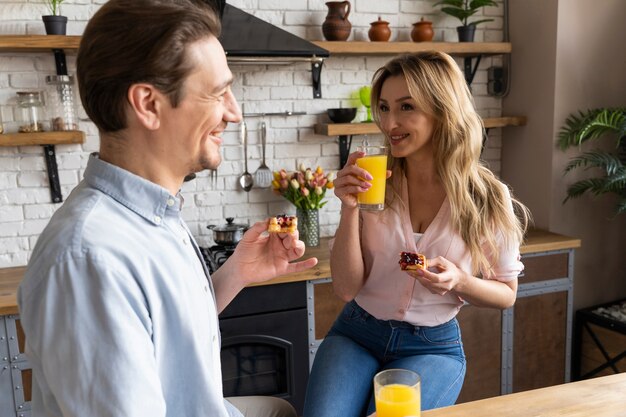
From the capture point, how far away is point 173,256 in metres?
1.04

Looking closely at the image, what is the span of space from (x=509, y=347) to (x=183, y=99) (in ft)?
8.58

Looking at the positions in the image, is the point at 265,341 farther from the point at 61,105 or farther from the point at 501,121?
the point at 501,121

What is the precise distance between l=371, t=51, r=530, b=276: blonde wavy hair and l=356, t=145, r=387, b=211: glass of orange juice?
159mm

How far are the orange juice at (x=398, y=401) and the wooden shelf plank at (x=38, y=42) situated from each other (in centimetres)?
211

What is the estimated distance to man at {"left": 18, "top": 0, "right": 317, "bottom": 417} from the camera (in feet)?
2.85

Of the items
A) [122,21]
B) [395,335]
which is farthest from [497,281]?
[122,21]

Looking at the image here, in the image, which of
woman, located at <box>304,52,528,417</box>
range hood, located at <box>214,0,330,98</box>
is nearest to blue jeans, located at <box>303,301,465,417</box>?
woman, located at <box>304,52,528,417</box>

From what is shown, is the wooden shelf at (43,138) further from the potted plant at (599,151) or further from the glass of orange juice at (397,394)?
the potted plant at (599,151)

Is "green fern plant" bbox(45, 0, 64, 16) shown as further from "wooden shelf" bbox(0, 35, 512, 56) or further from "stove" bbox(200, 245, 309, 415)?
"stove" bbox(200, 245, 309, 415)

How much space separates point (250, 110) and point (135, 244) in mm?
2307

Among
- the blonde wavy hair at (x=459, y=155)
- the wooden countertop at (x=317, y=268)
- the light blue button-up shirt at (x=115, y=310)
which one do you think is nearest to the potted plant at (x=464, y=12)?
the wooden countertop at (x=317, y=268)

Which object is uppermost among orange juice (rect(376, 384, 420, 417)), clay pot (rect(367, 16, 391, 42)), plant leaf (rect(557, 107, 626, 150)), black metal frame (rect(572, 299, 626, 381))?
clay pot (rect(367, 16, 391, 42))

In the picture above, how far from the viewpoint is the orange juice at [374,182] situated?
71.8 inches

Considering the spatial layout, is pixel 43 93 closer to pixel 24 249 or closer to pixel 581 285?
Result: pixel 24 249
